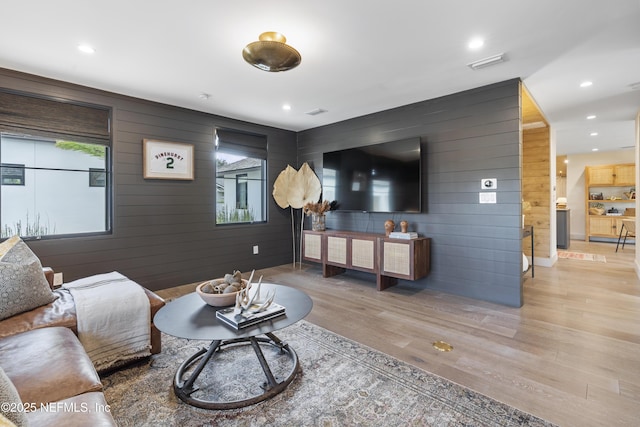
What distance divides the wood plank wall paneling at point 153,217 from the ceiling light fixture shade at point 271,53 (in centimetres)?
223

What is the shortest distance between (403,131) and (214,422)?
3755 mm

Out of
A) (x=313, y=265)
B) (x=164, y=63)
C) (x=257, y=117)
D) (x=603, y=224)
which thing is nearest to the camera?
(x=164, y=63)

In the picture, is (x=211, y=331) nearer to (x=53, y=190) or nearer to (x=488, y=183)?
(x=53, y=190)

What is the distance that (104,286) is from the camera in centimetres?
232

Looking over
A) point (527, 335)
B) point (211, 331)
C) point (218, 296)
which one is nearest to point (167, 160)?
point (218, 296)

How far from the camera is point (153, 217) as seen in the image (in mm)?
3906

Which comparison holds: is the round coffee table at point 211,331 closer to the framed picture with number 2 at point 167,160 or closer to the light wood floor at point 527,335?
the light wood floor at point 527,335

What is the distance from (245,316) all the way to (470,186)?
2979 millimetres

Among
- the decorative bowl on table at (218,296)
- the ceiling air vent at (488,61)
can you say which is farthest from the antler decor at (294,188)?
the decorative bowl on table at (218,296)

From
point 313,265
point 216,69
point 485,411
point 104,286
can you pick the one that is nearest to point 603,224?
point 313,265

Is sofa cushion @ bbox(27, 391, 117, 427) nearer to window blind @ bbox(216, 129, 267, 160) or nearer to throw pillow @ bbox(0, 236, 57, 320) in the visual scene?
throw pillow @ bbox(0, 236, 57, 320)

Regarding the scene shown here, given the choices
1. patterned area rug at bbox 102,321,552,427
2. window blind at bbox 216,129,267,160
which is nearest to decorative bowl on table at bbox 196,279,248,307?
patterned area rug at bbox 102,321,552,427

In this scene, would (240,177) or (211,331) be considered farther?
(240,177)

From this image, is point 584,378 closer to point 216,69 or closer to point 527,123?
point 216,69
